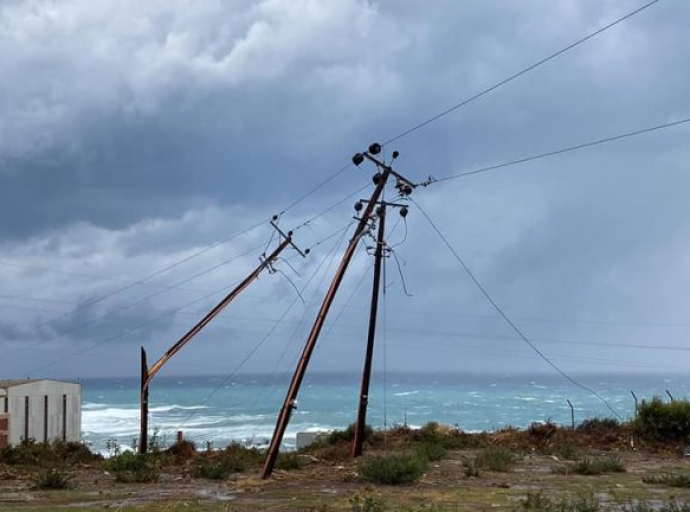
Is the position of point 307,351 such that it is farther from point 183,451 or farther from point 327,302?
point 183,451

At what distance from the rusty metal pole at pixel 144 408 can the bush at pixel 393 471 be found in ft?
34.0

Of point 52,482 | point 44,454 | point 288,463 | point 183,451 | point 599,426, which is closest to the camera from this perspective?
point 52,482

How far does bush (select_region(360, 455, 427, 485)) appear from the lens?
60.5ft

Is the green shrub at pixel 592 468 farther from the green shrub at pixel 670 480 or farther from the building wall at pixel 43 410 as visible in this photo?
the building wall at pixel 43 410

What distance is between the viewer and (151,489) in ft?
60.7

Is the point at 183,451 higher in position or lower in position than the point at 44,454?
lower

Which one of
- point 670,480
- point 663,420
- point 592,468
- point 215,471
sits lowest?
point 670,480

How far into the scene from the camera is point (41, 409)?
44.1 m

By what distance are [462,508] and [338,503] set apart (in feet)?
8.03

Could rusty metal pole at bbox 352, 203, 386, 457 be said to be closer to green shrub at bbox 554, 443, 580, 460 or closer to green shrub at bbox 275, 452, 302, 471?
green shrub at bbox 275, 452, 302, 471

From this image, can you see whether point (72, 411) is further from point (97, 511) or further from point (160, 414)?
point (160, 414)

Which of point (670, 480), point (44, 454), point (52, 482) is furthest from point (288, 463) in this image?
point (670, 480)

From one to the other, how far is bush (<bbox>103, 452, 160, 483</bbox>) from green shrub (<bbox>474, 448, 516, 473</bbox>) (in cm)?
891

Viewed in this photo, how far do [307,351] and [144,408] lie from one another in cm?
1052
